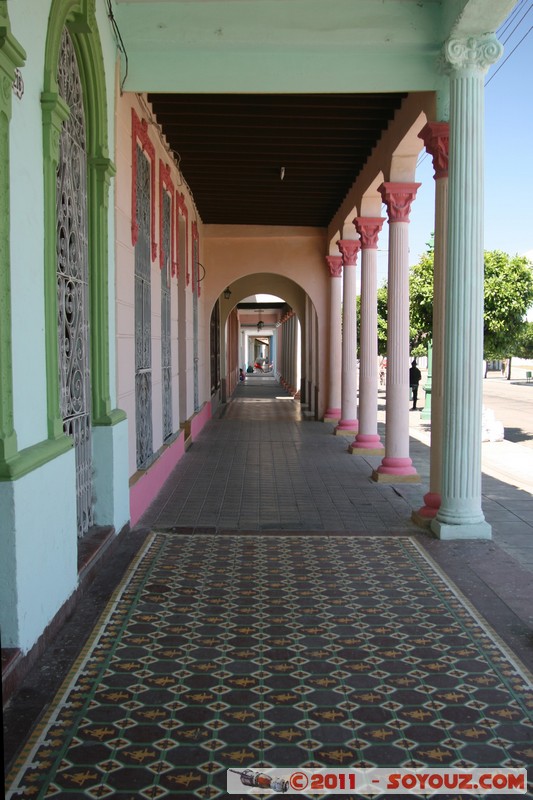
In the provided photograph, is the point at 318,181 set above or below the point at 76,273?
above

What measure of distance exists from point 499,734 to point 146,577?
107 inches

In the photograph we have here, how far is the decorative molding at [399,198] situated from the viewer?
8.52m

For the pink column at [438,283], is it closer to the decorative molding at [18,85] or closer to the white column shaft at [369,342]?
the decorative molding at [18,85]

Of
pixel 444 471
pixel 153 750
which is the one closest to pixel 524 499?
pixel 444 471

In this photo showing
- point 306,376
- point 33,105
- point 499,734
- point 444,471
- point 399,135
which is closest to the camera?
point 499,734

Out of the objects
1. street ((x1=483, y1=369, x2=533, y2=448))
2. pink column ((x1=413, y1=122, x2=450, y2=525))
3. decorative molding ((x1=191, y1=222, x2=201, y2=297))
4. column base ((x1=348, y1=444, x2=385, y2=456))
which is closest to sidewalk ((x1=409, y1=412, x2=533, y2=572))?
column base ((x1=348, y1=444, x2=385, y2=456))

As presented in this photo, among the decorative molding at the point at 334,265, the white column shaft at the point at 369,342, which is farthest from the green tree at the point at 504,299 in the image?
the white column shaft at the point at 369,342

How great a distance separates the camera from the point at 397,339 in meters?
8.91

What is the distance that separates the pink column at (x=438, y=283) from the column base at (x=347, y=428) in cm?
661

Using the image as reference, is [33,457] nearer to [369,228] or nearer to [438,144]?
[438,144]

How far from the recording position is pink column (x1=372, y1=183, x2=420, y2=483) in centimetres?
875

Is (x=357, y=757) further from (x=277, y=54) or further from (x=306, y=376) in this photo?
(x=306, y=376)

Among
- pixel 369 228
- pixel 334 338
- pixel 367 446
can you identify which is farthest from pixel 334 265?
pixel 367 446

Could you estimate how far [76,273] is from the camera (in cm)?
511
